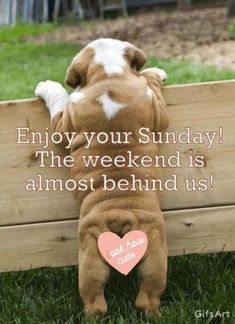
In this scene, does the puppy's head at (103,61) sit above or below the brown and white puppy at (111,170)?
above

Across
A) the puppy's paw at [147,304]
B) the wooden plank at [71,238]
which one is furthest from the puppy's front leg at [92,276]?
the wooden plank at [71,238]

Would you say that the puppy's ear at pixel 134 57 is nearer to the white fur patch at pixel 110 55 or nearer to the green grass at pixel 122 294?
the white fur patch at pixel 110 55

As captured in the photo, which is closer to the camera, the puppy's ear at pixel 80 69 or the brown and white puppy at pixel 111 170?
the brown and white puppy at pixel 111 170

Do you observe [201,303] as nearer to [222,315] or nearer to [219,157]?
[222,315]

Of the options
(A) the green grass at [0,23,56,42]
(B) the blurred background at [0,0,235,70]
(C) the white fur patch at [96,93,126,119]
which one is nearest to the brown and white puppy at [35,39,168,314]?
(C) the white fur patch at [96,93,126,119]

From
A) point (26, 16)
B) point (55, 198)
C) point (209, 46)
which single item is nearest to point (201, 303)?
point (55, 198)

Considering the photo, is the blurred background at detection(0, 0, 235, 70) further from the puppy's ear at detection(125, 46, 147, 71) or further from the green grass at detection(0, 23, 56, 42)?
the puppy's ear at detection(125, 46, 147, 71)

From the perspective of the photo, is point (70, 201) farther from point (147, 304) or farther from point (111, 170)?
point (147, 304)
